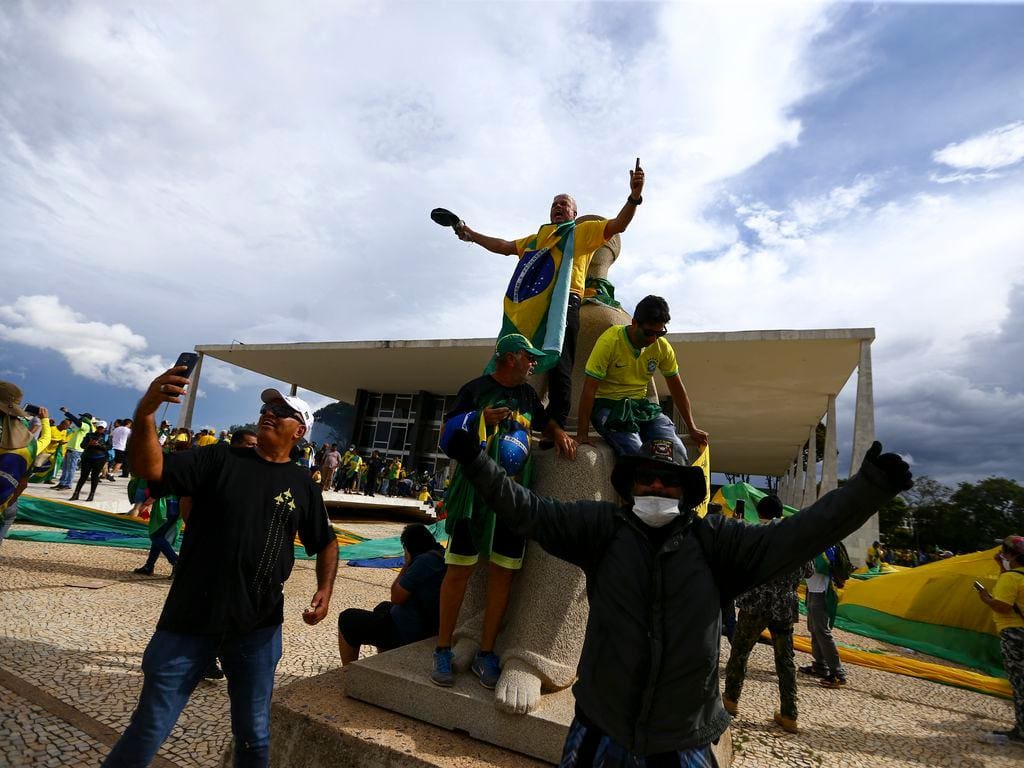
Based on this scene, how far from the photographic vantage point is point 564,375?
325 centimetres

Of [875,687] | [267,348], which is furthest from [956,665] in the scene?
[267,348]

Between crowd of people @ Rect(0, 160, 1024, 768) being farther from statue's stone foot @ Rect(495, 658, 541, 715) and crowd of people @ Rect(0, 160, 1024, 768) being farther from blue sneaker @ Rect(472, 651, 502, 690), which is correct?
statue's stone foot @ Rect(495, 658, 541, 715)

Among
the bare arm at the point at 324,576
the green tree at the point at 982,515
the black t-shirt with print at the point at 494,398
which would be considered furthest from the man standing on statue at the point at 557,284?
the green tree at the point at 982,515

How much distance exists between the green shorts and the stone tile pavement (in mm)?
528

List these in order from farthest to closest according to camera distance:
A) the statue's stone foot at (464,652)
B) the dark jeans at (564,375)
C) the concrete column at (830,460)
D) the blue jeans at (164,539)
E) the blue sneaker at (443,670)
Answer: the concrete column at (830,460) → the blue jeans at (164,539) → the dark jeans at (564,375) → the statue's stone foot at (464,652) → the blue sneaker at (443,670)

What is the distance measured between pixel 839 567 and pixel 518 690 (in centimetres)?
470

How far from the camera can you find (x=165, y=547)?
19.3ft

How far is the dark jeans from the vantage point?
3.15 metres

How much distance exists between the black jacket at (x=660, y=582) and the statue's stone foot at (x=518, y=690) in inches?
26.4

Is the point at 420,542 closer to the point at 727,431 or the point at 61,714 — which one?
the point at 61,714

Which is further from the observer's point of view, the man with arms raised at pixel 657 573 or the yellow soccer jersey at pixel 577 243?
the yellow soccer jersey at pixel 577 243

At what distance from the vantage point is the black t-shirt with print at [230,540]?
1.91 metres

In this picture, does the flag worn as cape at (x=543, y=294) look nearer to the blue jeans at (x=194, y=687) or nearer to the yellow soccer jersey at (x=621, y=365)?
the yellow soccer jersey at (x=621, y=365)

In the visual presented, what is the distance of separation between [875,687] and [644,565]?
5806mm
